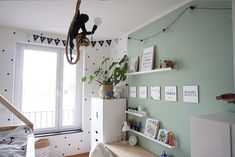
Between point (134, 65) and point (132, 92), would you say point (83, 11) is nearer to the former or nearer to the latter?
point (134, 65)

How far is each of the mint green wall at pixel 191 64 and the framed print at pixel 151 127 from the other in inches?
2.6

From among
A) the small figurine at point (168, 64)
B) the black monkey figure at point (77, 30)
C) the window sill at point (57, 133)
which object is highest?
the black monkey figure at point (77, 30)

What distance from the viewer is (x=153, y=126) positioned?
2.18 m

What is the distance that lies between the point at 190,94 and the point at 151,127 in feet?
2.49

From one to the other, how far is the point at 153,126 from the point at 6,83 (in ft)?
7.74

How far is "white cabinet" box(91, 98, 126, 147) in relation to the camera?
2.62 meters

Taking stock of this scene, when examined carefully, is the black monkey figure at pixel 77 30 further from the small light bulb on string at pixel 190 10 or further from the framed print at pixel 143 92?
the framed print at pixel 143 92

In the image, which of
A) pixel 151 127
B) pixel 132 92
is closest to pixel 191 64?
pixel 151 127

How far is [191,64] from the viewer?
1.73 meters

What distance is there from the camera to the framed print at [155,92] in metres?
2.15

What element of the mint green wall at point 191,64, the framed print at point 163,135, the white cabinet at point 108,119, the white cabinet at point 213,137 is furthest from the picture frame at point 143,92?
the white cabinet at point 213,137

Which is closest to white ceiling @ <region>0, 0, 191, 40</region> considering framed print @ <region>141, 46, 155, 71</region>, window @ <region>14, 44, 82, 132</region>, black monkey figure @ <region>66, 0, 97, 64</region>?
framed print @ <region>141, 46, 155, 71</region>

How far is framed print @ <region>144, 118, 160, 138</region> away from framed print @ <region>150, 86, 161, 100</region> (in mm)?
305

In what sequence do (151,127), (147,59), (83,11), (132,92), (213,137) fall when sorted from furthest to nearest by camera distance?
1. (132,92)
2. (147,59)
3. (151,127)
4. (83,11)
5. (213,137)
